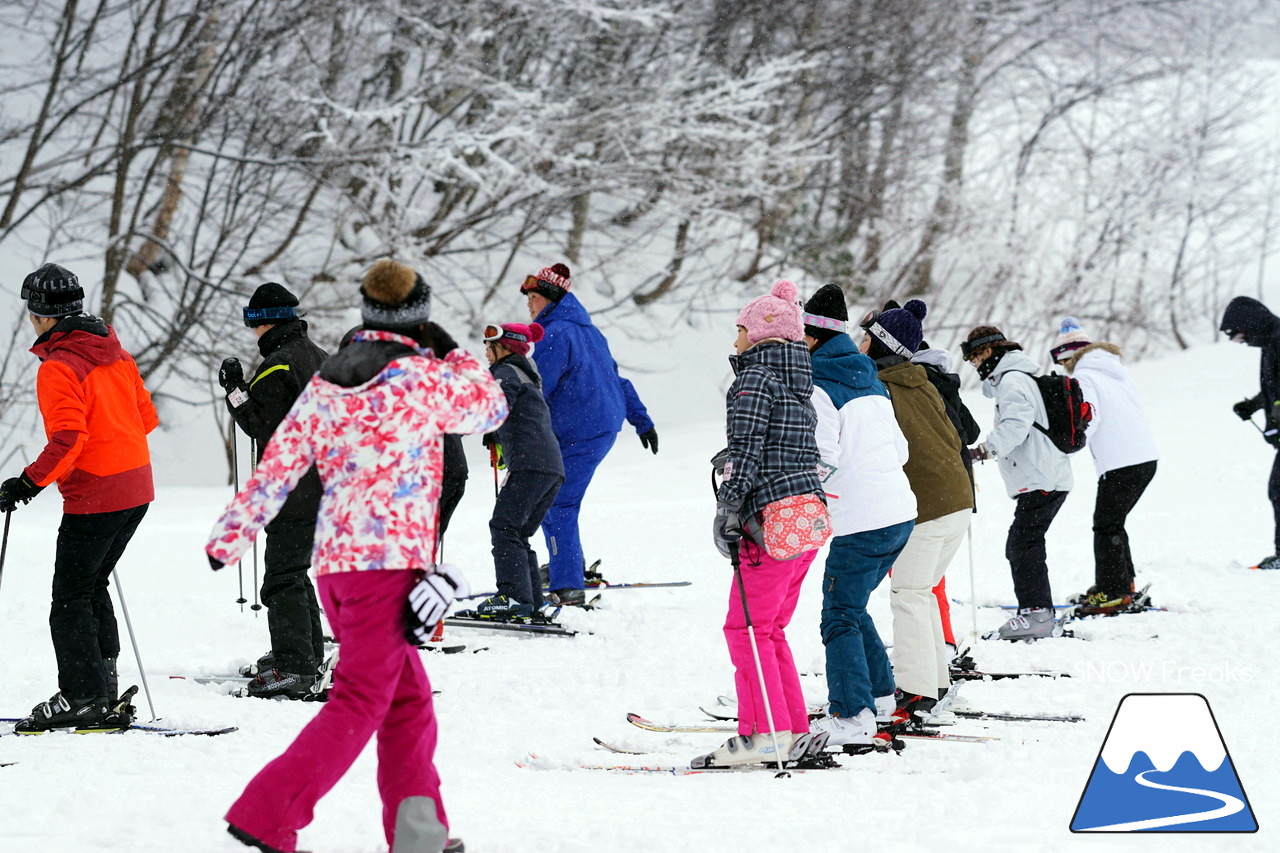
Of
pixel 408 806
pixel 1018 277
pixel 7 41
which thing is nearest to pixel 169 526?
pixel 408 806

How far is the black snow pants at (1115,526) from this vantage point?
7374 millimetres

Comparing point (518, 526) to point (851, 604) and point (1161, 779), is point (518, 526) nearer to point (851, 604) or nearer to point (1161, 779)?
point (851, 604)

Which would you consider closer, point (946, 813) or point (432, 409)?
point (432, 409)

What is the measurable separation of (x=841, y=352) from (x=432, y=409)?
1.94 meters

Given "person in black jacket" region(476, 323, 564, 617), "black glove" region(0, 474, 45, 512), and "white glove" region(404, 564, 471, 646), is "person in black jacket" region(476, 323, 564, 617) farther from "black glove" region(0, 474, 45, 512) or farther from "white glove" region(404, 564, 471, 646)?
"white glove" region(404, 564, 471, 646)

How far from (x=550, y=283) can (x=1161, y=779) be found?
4349 mm

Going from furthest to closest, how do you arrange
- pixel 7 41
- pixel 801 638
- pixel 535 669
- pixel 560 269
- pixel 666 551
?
1. pixel 7 41
2. pixel 666 551
3. pixel 560 269
4. pixel 801 638
5. pixel 535 669

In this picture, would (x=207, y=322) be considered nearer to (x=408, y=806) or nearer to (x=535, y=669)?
(x=535, y=669)

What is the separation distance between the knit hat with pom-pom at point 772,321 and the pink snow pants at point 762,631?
709 mm

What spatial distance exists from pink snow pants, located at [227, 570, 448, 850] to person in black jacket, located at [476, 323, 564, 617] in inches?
137

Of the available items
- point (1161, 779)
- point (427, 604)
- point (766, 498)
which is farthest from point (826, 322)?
point (427, 604)

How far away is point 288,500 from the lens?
5.25m

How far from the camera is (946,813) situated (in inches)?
148

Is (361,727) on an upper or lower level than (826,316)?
lower
